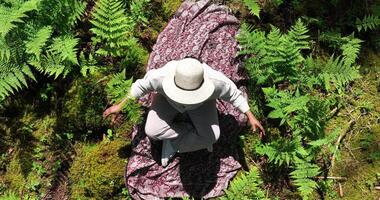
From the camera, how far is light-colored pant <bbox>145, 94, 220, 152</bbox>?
5969 millimetres

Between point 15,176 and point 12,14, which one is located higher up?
point 12,14

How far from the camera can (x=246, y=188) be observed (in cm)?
619

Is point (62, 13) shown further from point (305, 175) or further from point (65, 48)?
point (305, 175)

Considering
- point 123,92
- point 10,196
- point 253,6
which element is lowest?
point 10,196

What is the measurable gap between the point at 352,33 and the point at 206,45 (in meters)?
2.05

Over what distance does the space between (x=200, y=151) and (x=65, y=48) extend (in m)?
2.27

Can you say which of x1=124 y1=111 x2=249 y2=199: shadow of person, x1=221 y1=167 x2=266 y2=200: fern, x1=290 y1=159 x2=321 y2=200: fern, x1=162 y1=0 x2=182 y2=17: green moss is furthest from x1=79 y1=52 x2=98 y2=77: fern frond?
x1=290 y1=159 x2=321 y2=200: fern

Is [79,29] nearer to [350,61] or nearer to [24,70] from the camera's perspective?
[24,70]

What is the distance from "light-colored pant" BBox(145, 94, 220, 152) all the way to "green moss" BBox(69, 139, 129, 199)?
0.74 m

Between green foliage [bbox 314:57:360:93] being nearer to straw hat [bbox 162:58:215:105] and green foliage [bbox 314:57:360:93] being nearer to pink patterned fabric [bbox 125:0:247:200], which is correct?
pink patterned fabric [bbox 125:0:247:200]

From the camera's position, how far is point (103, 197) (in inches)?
260

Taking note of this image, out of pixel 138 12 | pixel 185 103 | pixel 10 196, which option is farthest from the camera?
pixel 138 12

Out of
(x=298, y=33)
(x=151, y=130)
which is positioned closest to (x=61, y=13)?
(x=151, y=130)

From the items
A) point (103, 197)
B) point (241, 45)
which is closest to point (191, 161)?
point (103, 197)
